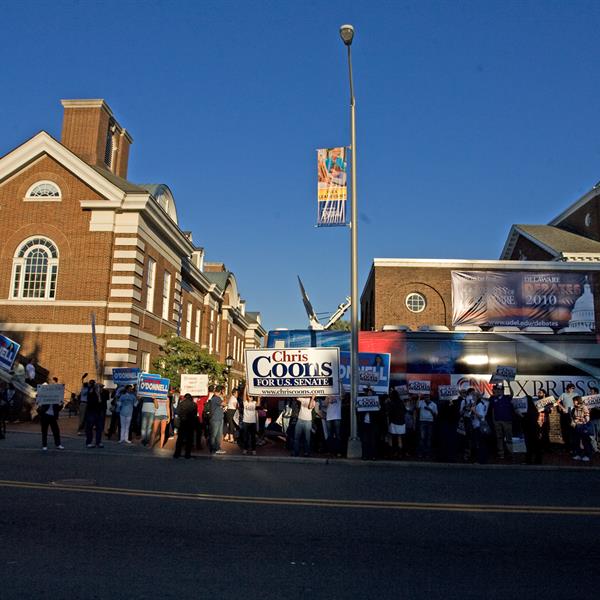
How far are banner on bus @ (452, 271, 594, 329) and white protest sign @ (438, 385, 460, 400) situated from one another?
19597mm

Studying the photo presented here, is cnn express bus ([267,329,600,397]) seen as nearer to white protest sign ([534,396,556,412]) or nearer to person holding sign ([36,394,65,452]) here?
white protest sign ([534,396,556,412])

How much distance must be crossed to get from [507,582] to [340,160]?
13.7 m

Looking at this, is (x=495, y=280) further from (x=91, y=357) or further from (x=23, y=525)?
(x=23, y=525)

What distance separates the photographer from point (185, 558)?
5449mm

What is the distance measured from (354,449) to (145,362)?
15.7m

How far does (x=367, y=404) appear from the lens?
51.9 feet

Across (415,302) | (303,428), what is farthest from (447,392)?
(415,302)

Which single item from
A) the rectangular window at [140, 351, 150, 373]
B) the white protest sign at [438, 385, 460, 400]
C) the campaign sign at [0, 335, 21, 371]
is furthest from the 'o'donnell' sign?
the rectangular window at [140, 351, 150, 373]

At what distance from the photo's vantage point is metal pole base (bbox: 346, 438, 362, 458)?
51.2 ft

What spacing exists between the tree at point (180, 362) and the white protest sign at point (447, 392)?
44.5 feet

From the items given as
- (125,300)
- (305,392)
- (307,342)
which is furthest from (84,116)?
(305,392)

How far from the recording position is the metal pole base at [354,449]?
51.2 ft

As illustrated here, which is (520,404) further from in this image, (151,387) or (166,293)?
(166,293)

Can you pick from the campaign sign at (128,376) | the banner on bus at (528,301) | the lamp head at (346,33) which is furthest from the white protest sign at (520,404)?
the banner on bus at (528,301)
